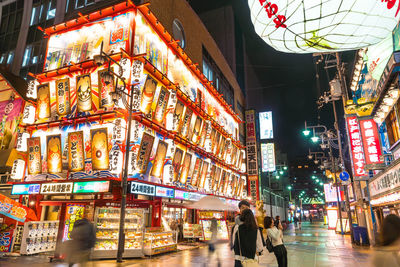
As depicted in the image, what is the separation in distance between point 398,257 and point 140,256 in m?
11.7

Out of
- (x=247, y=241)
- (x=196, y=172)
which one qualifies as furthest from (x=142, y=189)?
(x=247, y=241)

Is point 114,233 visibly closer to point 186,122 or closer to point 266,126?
point 186,122

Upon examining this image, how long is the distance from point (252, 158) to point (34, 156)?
90.9 ft

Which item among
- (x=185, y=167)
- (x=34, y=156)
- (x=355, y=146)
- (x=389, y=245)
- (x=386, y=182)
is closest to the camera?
(x=389, y=245)

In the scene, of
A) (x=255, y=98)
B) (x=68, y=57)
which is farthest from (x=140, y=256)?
(x=255, y=98)

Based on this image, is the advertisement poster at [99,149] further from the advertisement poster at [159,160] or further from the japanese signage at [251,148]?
the japanese signage at [251,148]

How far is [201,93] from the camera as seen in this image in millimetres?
25094

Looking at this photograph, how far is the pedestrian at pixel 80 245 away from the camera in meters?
6.16

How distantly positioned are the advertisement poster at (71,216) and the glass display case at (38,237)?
3.84ft

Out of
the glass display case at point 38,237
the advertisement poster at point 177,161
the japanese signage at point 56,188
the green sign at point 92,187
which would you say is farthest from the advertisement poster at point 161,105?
the glass display case at point 38,237

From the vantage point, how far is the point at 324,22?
13.0ft

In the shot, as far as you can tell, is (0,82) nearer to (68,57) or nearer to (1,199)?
(68,57)

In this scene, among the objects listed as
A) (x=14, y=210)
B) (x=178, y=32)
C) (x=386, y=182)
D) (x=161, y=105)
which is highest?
(x=178, y=32)

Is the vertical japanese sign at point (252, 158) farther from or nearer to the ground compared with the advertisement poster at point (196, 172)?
farther from the ground
